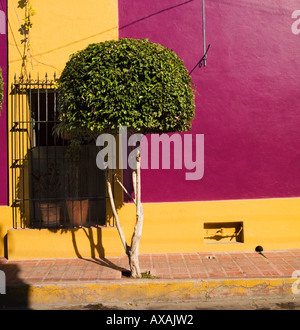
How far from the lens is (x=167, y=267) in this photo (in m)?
5.55

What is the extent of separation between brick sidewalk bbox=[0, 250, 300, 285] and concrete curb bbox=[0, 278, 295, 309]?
17cm

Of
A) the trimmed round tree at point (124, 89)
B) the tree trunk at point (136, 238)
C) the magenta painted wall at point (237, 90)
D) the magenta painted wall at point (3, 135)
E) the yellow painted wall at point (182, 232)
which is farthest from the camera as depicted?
the magenta painted wall at point (237, 90)

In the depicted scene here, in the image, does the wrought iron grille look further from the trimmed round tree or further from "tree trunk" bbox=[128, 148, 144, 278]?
the trimmed round tree

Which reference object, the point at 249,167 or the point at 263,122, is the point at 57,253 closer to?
the point at 249,167

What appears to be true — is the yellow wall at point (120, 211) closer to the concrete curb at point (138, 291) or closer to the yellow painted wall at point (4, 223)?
the yellow painted wall at point (4, 223)

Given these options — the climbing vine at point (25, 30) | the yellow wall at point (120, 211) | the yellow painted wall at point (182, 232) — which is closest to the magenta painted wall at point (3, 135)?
the yellow wall at point (120, 211)

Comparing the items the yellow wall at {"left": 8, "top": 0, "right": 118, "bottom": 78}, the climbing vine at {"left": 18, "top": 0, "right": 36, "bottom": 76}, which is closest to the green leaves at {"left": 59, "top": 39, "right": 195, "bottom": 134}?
the yellow wall at {"left": 8, "top": 0, "right": 118, "bottom": 78}

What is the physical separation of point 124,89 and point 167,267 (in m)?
2.78

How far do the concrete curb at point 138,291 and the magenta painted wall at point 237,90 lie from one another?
1870mm

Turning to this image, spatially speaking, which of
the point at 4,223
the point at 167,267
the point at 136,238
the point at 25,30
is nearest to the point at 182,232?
the point at 167,267

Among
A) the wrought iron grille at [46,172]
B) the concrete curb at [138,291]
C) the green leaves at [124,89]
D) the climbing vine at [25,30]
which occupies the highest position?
the climbing vine at [25,30]

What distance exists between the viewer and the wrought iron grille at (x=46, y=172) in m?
6.18

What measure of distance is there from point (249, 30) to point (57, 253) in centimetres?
513

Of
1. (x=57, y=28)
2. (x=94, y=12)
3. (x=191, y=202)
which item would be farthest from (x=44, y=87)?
(x=191, y=202)
